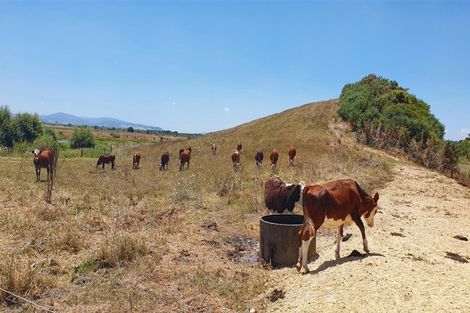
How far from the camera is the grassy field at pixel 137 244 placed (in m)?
7.26

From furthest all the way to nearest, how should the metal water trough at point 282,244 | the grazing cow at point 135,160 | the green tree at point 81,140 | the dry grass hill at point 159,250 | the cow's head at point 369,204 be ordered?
1. the green tree at point 81,140
2. the grazing cow at point 135,160
3. the metal water trough at point 282,244
4. the cow's head at point 369,204
5. the dry grass hill at point 159,250

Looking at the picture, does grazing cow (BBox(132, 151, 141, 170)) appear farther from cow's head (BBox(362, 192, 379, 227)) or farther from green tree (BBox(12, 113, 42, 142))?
green tree (BBox(12, 113, 42, 142))

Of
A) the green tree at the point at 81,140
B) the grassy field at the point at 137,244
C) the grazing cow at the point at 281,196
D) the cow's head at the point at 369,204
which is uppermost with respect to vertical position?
the green tree at the point at 81,140

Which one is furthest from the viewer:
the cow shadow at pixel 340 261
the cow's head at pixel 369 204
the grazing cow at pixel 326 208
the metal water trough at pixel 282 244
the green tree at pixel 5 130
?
the green tree at pixel 5 130

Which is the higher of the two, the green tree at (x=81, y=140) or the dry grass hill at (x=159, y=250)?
the green tree at (x=81, y=140)

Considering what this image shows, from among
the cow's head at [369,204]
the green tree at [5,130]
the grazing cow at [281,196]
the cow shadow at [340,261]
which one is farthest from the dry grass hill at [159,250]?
the green tree at [5,130]

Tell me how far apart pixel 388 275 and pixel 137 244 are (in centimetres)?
513

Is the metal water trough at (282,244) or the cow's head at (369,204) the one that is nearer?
the cow's head at (369,204)

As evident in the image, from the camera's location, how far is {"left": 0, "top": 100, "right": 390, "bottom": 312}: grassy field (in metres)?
7.26

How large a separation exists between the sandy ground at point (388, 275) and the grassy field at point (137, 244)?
899mm

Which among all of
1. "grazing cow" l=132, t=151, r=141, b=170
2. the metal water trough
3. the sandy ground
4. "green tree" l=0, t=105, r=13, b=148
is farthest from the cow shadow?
"green tree" l=0, t=105, r=13, b=148

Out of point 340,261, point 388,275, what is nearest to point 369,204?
point 340,261

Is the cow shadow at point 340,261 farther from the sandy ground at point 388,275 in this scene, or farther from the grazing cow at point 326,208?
the grazing cow at point 326,208

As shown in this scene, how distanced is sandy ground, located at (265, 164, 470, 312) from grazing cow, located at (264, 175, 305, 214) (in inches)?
73.3
